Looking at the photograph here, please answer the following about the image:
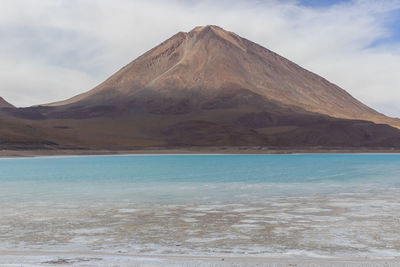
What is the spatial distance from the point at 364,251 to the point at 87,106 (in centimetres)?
14859

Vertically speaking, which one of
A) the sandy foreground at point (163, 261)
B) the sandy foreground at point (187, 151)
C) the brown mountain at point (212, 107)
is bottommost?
the sandy foreground at point (163, 261)

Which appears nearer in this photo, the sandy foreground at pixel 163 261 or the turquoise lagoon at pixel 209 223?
the sandy foreground at pixel 163 261

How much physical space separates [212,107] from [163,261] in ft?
443

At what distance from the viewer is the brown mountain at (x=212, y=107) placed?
10744 cm

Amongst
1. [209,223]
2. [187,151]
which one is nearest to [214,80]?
[187,151]

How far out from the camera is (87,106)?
151 meters

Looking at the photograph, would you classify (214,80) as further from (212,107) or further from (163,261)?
(163,261)

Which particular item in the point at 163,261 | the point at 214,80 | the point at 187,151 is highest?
the point at 214,80

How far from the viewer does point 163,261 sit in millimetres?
7281

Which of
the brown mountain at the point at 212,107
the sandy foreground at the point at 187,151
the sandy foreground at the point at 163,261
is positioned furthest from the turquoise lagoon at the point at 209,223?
the brown mountain at the point at 212,107

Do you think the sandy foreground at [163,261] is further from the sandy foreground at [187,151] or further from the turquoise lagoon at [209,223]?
the sandy foreground at [187,151]

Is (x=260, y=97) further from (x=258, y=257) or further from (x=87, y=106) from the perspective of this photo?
(x=258, y=257)

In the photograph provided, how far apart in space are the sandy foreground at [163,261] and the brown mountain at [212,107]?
84889mm

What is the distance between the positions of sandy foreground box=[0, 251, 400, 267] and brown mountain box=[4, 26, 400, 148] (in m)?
84.9
